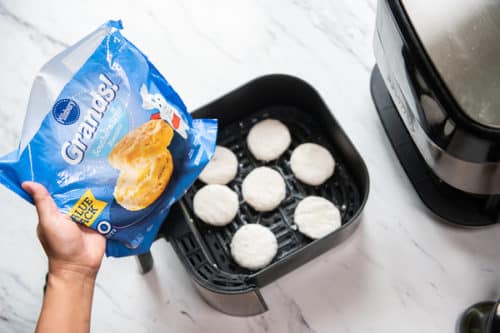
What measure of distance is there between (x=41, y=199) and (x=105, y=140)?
0.32ft

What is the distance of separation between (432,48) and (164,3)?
569 millimetres

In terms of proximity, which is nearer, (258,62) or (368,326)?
(368,326)

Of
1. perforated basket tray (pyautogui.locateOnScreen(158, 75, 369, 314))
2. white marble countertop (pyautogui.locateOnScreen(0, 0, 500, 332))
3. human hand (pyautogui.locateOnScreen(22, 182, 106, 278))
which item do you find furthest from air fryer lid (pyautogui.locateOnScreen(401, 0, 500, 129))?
human hand (pyautogui.locateOnScreen(22, 182, 106, 278))

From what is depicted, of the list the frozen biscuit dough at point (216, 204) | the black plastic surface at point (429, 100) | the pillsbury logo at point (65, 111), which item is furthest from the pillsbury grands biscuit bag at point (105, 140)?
the black plastic surface at point (429, 100)

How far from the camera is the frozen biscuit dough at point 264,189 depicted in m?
0.87

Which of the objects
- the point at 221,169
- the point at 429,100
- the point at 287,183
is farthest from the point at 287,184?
the point at 429,100

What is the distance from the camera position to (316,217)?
0.85 meters

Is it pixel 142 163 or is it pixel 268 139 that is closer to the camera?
pixel 142 163

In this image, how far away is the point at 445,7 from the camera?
0.64 m

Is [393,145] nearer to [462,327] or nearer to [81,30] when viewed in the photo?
[462,327]

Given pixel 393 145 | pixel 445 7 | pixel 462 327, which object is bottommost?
pixel 462 327

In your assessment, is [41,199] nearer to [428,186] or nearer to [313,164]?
[313,164]

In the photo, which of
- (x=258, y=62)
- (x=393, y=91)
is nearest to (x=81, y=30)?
(x=258, y=62)

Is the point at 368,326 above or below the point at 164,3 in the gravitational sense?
below
